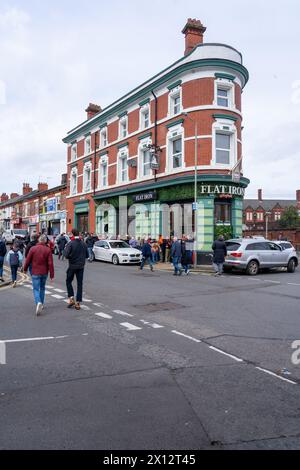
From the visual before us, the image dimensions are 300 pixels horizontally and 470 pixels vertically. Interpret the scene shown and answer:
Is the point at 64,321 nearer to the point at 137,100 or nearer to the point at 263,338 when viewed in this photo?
the point at 263,338

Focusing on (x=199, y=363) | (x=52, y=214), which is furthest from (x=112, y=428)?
(x=52, y=214)

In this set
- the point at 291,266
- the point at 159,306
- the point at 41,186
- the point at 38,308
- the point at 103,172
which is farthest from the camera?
the point at 41,186

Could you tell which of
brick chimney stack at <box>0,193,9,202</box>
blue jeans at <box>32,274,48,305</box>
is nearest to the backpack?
blue jeans at <box>32,274,48,305</box>

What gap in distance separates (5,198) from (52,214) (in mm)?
33033

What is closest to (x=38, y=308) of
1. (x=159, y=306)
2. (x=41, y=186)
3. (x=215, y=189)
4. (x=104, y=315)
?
(x=104, y=315)

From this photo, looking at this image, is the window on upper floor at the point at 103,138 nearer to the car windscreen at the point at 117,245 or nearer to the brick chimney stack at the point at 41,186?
the car windscreen at the point at 117,245

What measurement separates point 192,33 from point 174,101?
14.9 feet

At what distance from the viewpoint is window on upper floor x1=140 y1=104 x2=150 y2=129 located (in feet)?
89.1

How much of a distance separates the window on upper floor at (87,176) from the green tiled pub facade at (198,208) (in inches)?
330

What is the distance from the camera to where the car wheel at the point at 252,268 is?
17.2 meters

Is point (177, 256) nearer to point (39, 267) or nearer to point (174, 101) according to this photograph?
point (39, 267)

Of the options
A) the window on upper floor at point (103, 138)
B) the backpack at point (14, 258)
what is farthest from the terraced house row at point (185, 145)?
the backpack at point (14, 258)

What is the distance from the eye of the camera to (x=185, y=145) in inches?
903

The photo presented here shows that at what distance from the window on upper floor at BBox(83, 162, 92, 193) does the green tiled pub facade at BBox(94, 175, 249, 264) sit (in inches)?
330
